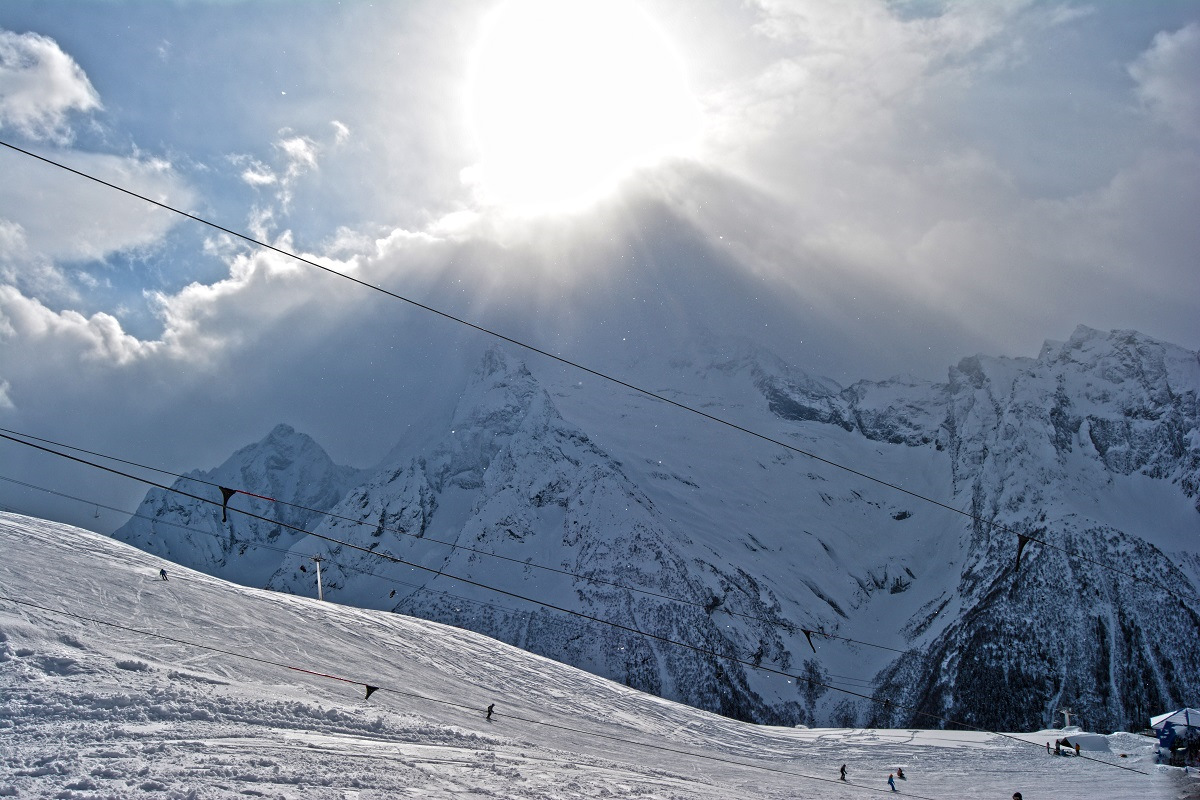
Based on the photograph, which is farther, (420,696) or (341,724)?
(420,696)

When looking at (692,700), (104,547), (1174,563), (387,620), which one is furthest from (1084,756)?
(1174,563)

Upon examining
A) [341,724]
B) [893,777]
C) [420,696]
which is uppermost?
[893,777]

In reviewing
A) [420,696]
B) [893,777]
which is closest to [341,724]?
[420,696]

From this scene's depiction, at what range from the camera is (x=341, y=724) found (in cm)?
2736

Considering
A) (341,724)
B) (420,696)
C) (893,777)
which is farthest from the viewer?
(420,696)

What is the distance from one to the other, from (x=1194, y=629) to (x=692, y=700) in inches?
3854

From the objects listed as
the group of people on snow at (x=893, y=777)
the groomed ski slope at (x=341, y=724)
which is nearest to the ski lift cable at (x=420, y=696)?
the groomed ski slope at (x=341, y=724)

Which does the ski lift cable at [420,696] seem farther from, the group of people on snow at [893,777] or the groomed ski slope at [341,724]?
the group of people on snow at [893,777]

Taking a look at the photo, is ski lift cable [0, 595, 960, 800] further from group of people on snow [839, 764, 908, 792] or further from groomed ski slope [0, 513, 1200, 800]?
group of people on snow [839, 764, 908, 792]

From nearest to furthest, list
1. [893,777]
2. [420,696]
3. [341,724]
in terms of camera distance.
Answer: [341,724] → [893,777] → [420,696]

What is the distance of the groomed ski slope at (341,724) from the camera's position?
65.9 feet

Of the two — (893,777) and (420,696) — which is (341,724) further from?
(893,777)

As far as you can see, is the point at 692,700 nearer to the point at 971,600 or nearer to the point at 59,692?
the point at 971,600

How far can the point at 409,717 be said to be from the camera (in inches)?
1247
